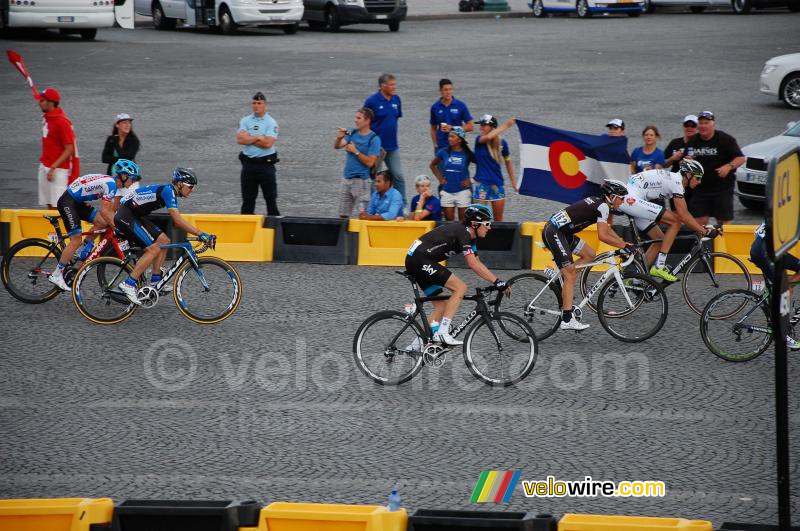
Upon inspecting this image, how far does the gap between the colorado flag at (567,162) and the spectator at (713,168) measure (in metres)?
1.00

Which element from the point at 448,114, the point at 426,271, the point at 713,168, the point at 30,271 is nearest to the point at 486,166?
the point at 448,114

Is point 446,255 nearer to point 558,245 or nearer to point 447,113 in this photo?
point 558,245

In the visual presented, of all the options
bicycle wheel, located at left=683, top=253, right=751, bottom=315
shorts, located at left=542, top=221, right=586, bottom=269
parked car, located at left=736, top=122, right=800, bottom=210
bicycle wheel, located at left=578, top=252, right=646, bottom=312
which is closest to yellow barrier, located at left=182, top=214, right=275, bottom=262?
bicycle wheel, located at left=578, top=252, right=646, bottom=312

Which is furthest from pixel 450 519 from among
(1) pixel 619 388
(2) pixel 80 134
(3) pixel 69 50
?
(3) pixel 69 50

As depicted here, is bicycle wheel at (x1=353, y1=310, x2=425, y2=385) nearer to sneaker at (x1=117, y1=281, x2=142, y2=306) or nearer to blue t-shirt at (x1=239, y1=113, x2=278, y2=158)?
sneaker at (x1=117, y1=281, x2=142, y2=306)

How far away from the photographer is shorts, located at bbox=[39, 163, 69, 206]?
51.2 feet

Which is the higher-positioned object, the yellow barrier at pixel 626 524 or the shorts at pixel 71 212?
the shorts at pixel 71 212

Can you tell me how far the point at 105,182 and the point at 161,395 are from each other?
3.91 metres

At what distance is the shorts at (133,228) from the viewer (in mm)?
12602

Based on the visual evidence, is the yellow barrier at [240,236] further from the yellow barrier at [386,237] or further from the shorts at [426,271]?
the shorts at [426,271]

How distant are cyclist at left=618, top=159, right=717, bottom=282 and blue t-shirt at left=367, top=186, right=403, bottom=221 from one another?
315 cm

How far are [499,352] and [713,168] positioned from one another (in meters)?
5.17

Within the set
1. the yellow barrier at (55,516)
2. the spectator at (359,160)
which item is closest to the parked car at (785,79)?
the spectator at (359,160)

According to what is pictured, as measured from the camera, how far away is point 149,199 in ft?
41.1
